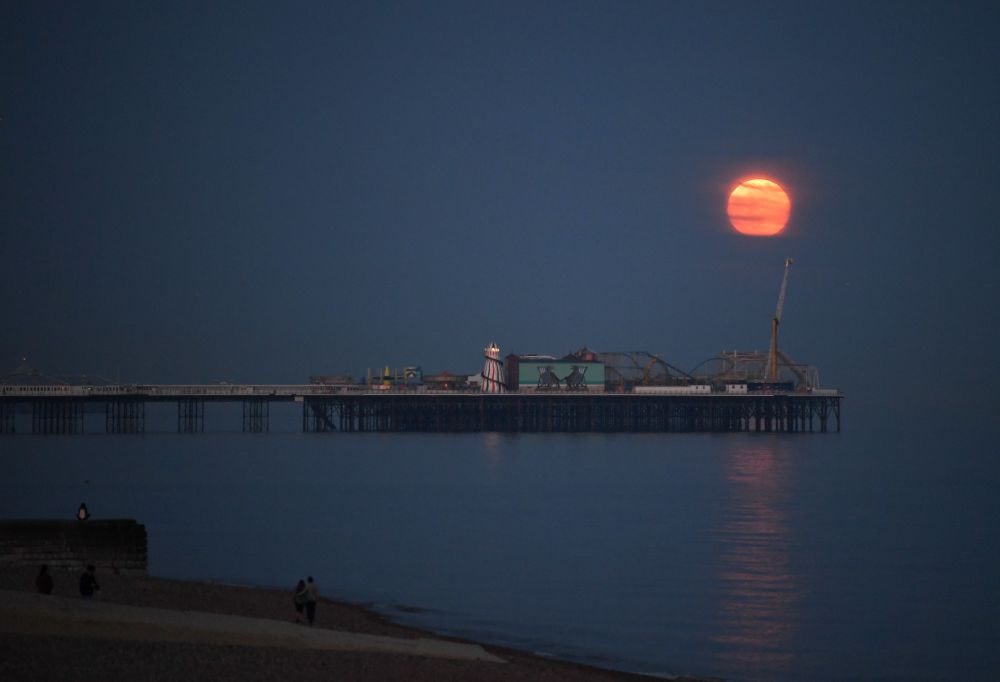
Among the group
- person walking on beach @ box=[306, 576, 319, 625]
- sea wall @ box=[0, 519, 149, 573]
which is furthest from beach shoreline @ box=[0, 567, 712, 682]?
sea wall @ box=[0, 519, 149, 573]

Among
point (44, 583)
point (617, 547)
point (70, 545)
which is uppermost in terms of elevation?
point (70, 545)

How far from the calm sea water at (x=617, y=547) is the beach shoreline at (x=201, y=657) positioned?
6.64 ft

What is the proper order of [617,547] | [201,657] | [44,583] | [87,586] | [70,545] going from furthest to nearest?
[617,547] → [70,545] → [87,586] → [44,583] → [201,657]

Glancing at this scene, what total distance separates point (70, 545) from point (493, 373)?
343 feet

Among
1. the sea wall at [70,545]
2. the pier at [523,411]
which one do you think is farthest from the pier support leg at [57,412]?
the sea wall at [70,545]

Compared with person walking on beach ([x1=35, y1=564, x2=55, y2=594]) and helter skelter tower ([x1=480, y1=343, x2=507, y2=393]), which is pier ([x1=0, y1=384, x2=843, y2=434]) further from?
person walking on beach ([x1=35, y1=564, x2=55, y2=594])

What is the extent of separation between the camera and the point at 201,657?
53.0ft

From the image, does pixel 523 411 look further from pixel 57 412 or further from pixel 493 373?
pixel 57 412

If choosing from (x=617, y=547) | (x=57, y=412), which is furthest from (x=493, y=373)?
(x=617, y=547)

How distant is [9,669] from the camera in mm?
14375

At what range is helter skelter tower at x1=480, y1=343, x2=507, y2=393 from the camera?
415 feet

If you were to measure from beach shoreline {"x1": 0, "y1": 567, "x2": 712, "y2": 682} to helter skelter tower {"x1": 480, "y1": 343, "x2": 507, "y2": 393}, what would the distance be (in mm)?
103202

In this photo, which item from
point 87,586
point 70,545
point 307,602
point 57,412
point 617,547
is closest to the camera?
point 87,586

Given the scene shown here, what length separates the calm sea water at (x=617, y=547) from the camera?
23500 millimetres
